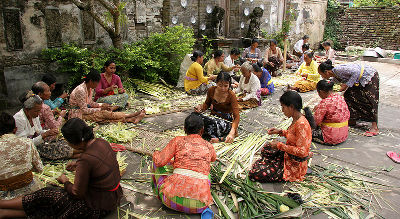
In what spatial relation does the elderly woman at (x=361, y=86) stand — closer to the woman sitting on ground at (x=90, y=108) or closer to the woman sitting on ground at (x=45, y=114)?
the woman sitting on ground at (x=90, y=108)

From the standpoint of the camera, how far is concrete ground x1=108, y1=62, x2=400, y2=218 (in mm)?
3294

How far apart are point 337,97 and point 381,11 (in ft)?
46.4

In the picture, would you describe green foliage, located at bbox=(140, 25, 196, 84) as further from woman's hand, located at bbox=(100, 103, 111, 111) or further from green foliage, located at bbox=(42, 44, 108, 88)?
woman's hand, located at bbox=(100, 103, 111, 111)

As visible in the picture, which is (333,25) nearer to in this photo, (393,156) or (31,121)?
(393,156)

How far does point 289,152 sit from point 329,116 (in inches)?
62.6

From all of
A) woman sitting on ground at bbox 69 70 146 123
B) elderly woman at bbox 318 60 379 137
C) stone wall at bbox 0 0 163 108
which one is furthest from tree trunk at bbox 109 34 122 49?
elderly woman at bbox 318 60 379 137

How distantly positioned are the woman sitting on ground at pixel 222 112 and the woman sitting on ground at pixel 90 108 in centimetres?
141

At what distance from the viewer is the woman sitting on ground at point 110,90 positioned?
630cm

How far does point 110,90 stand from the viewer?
21.0ft

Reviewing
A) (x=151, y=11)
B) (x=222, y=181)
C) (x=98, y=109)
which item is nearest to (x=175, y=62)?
(x=151, y=11)

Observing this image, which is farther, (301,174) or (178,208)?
(301,174)

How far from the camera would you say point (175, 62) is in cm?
913

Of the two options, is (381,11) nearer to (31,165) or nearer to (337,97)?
(337,97)

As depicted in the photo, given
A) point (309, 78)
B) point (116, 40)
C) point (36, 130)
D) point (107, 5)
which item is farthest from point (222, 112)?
point (309, 78)
